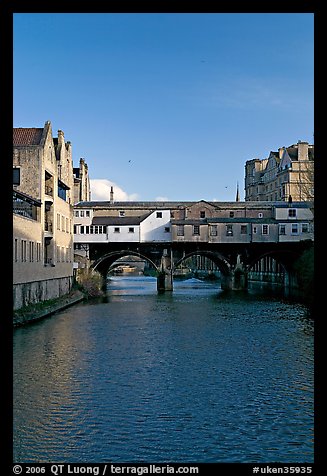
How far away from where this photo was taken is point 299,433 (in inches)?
498

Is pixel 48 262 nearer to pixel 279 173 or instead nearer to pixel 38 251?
pixel 38 251

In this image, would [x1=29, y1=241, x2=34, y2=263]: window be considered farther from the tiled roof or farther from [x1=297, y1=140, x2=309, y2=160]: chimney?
[x1=297, y1=140, x2=309, y2=160]: chimney

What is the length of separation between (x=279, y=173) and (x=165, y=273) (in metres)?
32.7

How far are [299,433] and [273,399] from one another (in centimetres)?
277

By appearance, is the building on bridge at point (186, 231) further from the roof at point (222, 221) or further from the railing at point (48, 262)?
the railing at point (48, 262)

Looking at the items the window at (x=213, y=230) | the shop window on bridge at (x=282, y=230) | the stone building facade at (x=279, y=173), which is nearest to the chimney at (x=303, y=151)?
the stone building facade at (x=279, y=173)

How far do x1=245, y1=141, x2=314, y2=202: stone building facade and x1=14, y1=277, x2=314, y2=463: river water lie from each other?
154ft

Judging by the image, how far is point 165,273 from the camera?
59062 millimetres

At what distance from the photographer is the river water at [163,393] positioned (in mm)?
11758

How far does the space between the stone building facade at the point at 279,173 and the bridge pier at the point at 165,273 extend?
1991cm

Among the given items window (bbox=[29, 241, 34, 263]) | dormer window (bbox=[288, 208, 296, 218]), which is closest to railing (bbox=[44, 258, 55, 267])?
window (bbox=[29, 241, 34, 263])

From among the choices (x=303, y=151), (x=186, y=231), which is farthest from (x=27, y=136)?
(x=303, y=151)
